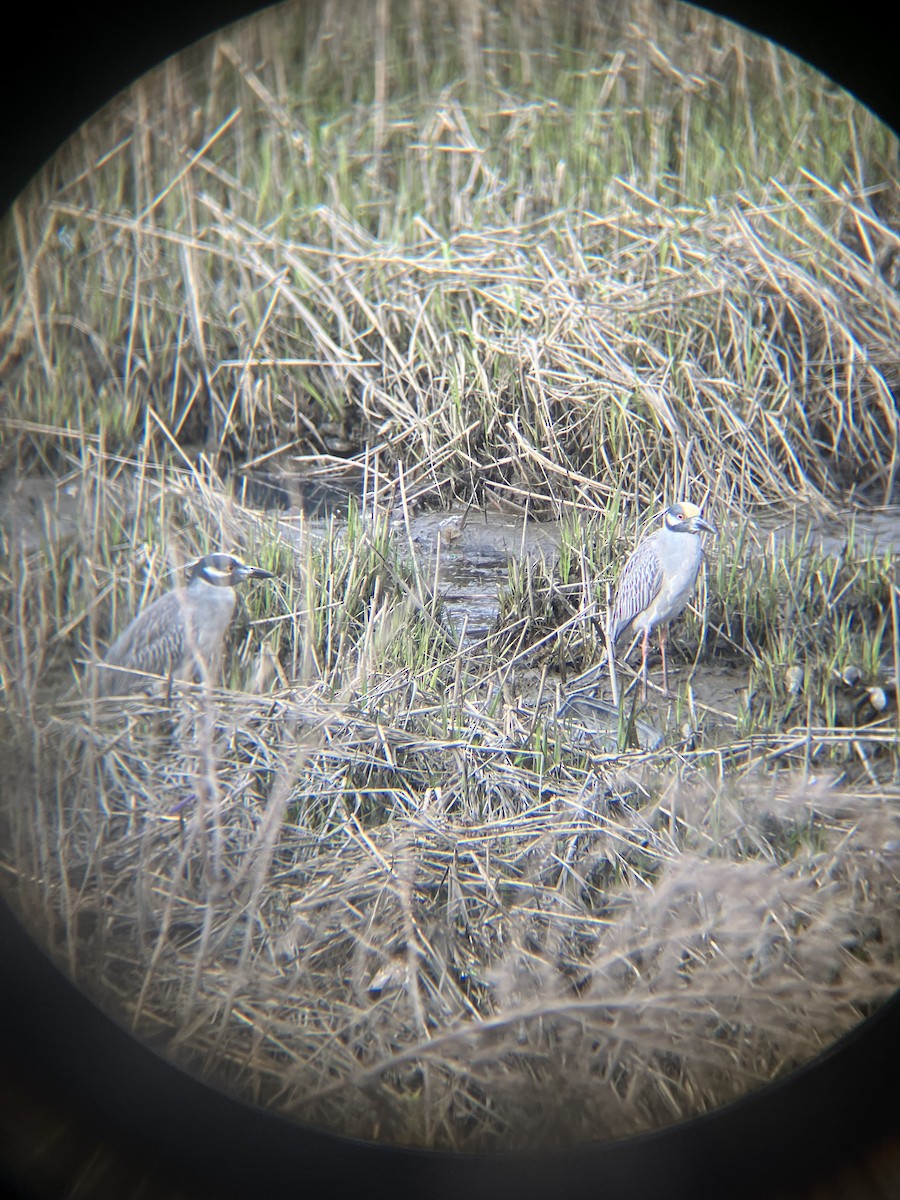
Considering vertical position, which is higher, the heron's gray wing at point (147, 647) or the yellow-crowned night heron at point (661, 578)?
the yellow-crowned night heron at point (661, 578)

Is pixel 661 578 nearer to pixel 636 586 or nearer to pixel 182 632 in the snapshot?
pixel 636 586

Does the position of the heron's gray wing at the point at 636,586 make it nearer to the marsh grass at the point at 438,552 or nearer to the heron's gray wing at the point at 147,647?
the marsh grass at the point at 438,552

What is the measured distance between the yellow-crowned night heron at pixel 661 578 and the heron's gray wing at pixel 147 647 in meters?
0.51

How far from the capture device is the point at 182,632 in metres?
1.02

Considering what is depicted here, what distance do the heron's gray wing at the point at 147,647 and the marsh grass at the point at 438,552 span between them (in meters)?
0.02

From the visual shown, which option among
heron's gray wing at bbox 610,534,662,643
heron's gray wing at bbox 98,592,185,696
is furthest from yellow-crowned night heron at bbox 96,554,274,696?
heron's gray wing at bbox 610,534,662,643

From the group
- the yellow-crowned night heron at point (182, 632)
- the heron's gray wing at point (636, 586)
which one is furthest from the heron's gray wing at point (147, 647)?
the heron's gray wing at point (636, 586)

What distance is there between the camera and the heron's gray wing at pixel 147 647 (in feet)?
3.36

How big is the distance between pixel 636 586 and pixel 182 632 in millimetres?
529

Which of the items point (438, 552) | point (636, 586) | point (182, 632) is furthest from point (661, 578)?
point (182, 632)

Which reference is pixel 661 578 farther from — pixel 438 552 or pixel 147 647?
pixel 147 647

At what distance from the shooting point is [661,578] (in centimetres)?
101

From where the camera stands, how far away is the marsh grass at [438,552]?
1.01 meters

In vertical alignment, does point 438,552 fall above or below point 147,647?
above
